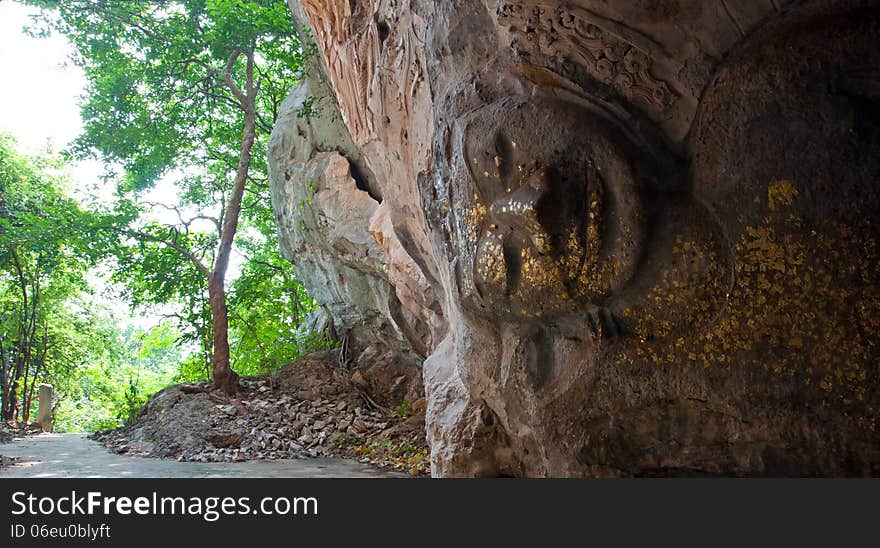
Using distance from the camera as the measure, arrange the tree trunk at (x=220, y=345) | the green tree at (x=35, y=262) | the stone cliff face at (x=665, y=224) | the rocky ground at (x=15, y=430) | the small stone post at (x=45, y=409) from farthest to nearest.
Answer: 1. the small stone post at (x=45, y=409)
2. the green tree at (x=35, y=262)
3. the tree trunk at (x=220, y=345)
4. the rocky ground at (x=15, y=430)
5. the stone cliff face at (x=665, y=224)

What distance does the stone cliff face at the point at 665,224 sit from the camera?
1.87 meters

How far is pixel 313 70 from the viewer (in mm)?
7129

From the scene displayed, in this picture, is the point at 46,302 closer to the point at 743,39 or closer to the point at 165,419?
the point at 165,419

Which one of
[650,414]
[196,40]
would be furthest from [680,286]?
[196,40]

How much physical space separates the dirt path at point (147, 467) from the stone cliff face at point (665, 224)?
8.03 feet

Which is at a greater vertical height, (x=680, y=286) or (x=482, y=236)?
(x=482, y=236)

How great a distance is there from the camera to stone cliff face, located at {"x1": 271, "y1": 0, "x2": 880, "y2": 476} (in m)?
1.87

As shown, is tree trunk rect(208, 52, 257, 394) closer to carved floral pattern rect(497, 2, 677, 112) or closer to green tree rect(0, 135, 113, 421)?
green tree rect(0, 135, 113, 421)

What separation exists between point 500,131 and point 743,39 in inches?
32.2

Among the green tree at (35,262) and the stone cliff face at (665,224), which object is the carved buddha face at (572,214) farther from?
the green tree at (35,262)

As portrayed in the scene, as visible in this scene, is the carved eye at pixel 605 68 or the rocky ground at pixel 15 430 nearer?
the carved eye at pixel 605 68

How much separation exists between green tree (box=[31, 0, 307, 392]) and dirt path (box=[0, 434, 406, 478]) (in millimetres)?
1706

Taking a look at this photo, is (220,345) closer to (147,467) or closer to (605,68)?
(147,467)

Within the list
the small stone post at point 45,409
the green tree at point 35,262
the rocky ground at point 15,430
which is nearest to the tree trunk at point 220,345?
the green tree at point 35,262
